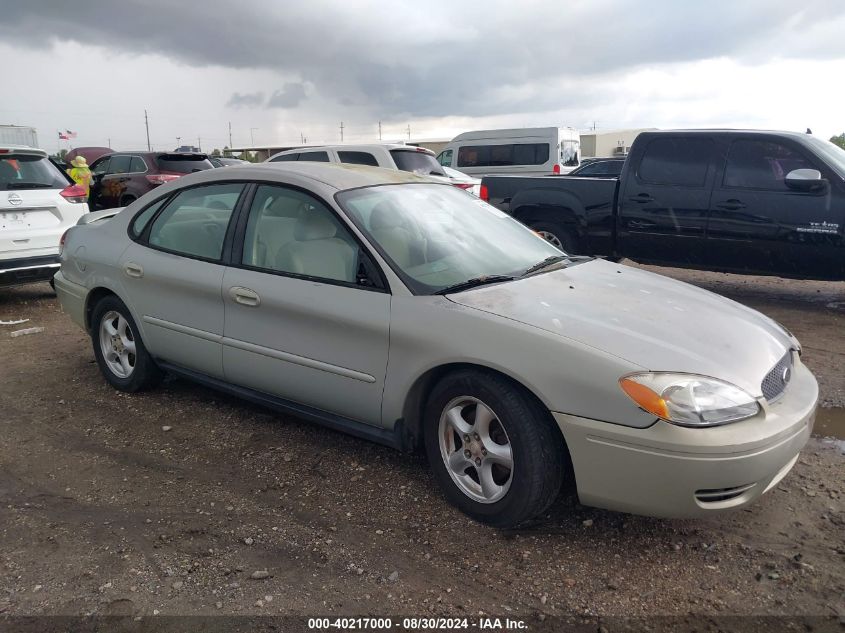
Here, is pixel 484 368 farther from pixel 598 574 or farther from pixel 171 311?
pixel 171 311

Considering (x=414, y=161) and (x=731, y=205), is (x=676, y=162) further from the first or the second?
(x=414, y=161)

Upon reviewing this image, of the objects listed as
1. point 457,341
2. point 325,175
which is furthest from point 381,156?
point 457,341

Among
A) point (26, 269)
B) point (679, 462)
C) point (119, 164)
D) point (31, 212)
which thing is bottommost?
point (26, 269)

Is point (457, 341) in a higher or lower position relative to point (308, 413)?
higher

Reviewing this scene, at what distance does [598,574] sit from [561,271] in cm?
157

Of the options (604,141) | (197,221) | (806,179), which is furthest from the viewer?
(604,141)

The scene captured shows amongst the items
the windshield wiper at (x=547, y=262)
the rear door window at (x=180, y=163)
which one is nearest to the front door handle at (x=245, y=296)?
the windshield wiper at (x=547, y=262)

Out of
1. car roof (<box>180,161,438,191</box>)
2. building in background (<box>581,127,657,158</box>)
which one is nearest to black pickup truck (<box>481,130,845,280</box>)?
car roof (<box>180,161,438,191</box>)

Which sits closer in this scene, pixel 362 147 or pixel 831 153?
pixel 831 153

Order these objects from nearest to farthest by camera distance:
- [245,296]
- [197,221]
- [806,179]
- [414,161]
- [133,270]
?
1. [245,296]
2. [197,221]
3. [133,270]
4. [806,179]
5. [414,161]

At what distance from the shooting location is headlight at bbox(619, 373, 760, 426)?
Result: 252 cm

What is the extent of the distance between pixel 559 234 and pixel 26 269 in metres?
5.85

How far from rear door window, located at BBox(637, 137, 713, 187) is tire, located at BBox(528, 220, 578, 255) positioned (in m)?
1.02

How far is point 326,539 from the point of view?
2955 mm
